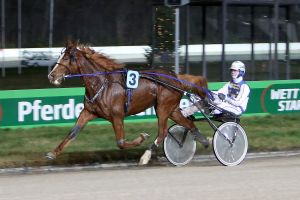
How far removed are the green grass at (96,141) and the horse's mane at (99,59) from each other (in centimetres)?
170

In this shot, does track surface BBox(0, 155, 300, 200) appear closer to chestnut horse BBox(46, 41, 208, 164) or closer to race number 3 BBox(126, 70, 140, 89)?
chestnut horse BBox(46, 41, 208, 164)

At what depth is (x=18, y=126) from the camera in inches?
570

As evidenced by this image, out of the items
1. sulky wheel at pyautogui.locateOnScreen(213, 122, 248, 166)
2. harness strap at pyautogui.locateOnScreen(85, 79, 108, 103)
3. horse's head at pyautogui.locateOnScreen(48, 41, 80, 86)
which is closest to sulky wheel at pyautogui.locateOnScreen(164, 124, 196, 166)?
sulky wheel at pyautogui.locateOnScreen(213, 122, 248, 166)

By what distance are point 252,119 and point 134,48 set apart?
8.91 meters

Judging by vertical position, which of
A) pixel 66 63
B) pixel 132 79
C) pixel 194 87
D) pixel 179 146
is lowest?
pixel 179 146

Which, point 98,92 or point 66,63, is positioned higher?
point 66,63

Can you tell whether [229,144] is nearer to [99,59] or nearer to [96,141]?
[99,59]

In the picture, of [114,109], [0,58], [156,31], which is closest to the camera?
[114,109]

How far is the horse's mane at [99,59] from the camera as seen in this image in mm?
11227

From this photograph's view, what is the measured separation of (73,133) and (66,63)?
3.45 ft

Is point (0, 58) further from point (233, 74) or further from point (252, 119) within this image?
point (233, 74)

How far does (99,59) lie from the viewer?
11.3 meters

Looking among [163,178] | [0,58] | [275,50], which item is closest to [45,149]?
[163,178]

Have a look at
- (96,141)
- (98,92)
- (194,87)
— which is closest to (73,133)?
(98,92)
